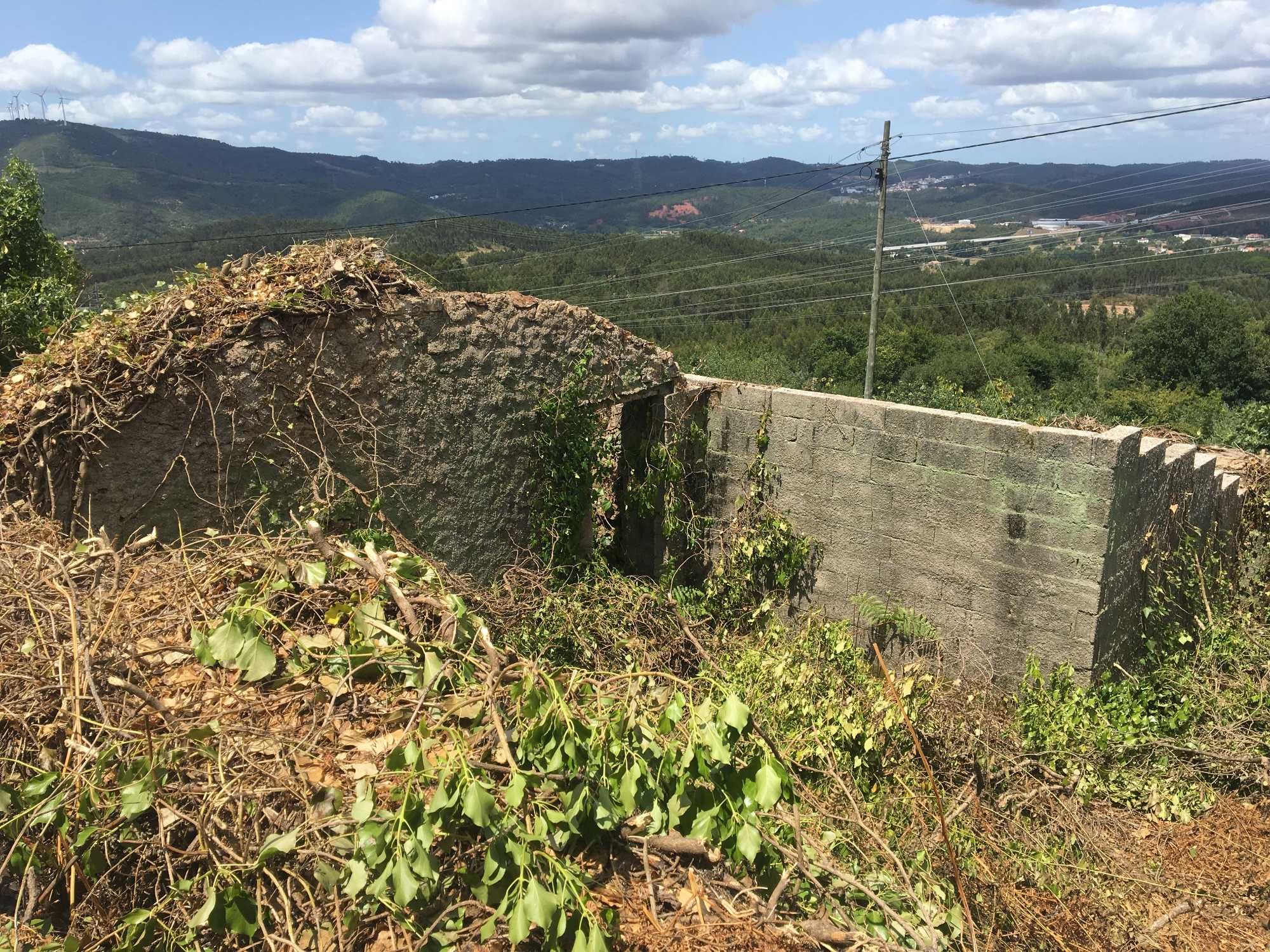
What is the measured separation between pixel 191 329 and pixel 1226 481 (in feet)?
22.4

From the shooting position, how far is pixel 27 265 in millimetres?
15297

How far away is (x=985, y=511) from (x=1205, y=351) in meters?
49.5

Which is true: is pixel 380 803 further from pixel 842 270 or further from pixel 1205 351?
pixel 842 270

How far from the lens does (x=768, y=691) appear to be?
5289mm

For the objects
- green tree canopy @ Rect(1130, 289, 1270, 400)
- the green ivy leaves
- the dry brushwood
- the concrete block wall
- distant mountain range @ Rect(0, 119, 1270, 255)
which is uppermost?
distant mountain range @ Rect(0, 119, 1270, 255)

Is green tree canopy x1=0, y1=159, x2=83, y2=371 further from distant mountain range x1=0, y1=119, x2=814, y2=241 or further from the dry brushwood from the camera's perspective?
distant mountain range x1=0, y1=119, x2=814, y2=241

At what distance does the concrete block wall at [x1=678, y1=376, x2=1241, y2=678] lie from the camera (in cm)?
521

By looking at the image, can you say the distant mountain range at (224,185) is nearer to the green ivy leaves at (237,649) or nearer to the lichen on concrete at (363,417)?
the lichen on concrete at (363,417)

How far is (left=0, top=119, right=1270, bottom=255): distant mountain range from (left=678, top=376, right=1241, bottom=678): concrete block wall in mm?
69365

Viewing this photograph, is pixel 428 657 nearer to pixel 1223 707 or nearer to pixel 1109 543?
pixel 1109 543

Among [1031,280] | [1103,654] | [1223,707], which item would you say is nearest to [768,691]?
[1103,654]

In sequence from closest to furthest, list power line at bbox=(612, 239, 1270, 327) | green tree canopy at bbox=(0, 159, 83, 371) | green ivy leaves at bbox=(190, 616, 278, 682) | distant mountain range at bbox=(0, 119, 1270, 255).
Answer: green ivy leaves at bbox=(190, 616, 278, 682) < green tree canopy at bbox=(0, 159, 83, 371) < power line at bbox=(612, 239, 1270, 327) < distant mountain range at bbox=(0, 119, 1270, 255)

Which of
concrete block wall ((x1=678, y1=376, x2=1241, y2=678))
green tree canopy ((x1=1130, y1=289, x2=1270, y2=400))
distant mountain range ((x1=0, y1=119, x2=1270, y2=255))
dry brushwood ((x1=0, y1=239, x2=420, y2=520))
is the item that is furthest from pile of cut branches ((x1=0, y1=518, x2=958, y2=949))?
distant mountain range ((x1=0, y1=119, x2=1270, y2=255))

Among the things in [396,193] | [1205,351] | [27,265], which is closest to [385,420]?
[27,265]
